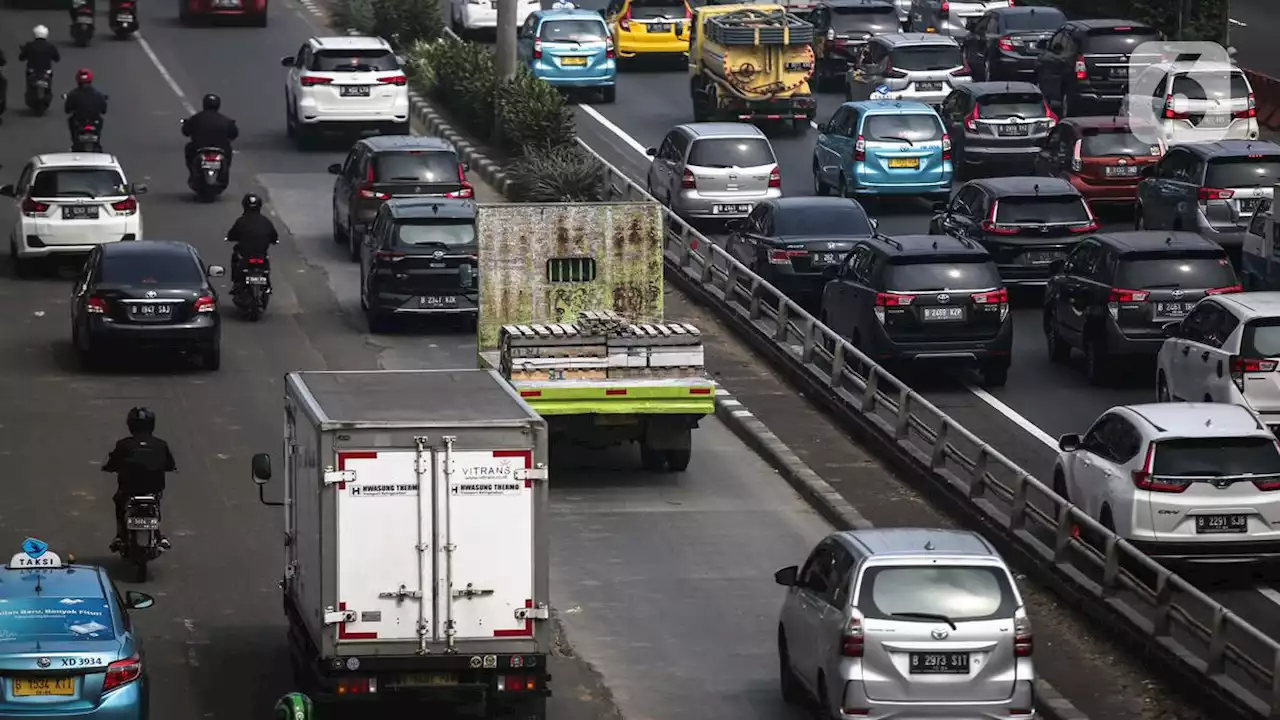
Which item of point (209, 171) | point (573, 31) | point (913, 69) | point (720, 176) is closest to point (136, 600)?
point (720, 176)

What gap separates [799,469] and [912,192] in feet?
47.2

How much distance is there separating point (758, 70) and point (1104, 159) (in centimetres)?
919

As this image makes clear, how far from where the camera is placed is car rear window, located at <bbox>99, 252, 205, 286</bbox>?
2972 centimetres

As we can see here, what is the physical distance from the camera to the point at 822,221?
33.7 metres

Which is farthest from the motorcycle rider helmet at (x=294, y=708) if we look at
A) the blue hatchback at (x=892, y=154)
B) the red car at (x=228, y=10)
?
the red car at (x=228, y=10)

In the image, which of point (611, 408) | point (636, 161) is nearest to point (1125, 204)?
point (636, 161)

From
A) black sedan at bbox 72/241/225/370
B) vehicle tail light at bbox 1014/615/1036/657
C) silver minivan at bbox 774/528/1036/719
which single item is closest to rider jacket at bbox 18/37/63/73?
black sedan at bbox 72/241/225/370

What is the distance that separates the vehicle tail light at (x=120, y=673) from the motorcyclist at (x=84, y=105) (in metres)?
28.2

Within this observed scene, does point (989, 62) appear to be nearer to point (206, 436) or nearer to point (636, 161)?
point (636, 161)

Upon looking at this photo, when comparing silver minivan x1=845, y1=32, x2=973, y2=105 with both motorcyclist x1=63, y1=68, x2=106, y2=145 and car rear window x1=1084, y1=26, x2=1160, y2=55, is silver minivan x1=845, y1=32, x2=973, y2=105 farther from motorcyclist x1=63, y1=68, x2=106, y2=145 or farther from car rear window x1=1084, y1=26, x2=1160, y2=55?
motorcyclist x1=63, y1=68, x2=106, y2=145

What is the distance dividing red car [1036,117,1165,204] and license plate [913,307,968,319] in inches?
396

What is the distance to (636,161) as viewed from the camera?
44094mm

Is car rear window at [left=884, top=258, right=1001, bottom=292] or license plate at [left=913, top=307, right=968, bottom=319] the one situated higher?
car rear window at [left=884, top=258, right=1001, bottom=292]

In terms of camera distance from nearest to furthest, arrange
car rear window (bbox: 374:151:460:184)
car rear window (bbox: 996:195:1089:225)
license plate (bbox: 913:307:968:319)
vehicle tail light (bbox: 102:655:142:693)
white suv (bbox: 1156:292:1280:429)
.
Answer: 1. vehicle tail light (bbox: 102:655:142:693)
2. white suv (bbox: 1156:292:1280:429)
3. license plate (bbox: 913:307:968:319)
4. car rear window (bbox: 996:195:1089:225)
5. car rear window (bbox: 374:151:460:184)
